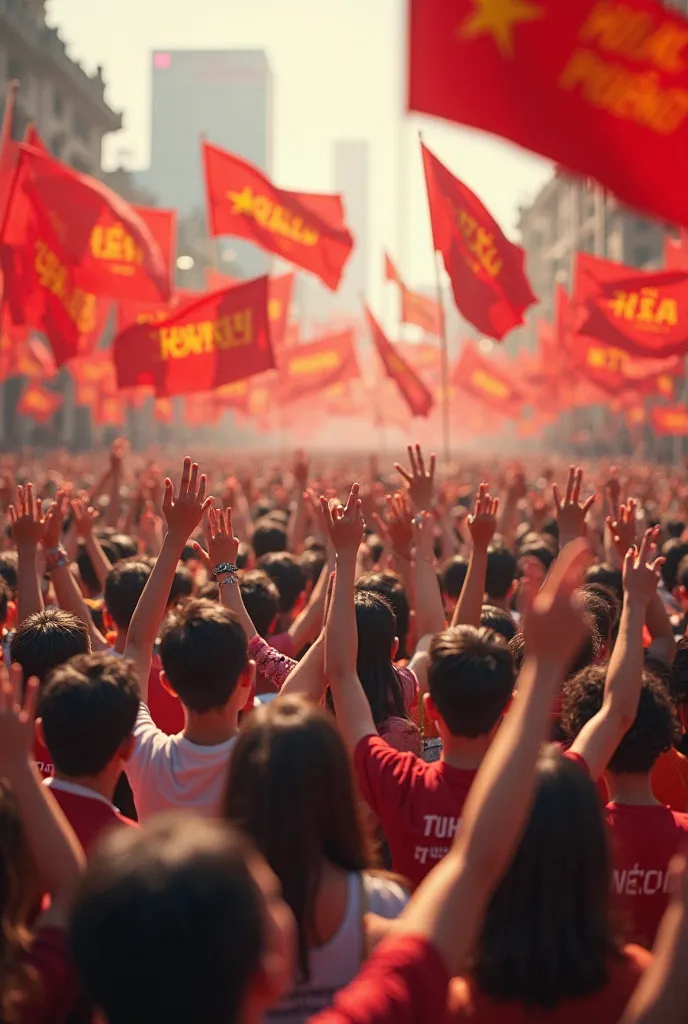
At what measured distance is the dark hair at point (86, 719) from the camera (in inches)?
110

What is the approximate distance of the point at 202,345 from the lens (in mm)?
13000

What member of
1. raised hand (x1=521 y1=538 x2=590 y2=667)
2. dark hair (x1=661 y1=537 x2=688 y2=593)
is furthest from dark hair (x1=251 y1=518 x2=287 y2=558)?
raised hand (x1=521 y1=538 x2=590 y2=667)

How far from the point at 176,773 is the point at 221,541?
5.28ft

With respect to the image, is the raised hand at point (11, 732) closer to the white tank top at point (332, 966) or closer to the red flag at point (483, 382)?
the white tank top at point (332, 966)

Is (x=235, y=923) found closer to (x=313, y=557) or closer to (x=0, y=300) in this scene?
(x=313, y=557)

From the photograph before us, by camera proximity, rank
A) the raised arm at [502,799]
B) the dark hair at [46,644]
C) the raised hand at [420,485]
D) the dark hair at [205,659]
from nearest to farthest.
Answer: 1. the raised arm at [502,799]
2. the dark hair at [205,659]
3. the dark hair at [46,644]
4. the raised hand at [420,485]

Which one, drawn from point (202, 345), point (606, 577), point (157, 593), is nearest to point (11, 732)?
point (157, 593)

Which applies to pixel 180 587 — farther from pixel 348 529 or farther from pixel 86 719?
pixel 86 719

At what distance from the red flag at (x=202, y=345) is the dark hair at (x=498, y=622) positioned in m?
7.85

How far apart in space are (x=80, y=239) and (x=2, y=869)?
439 inches

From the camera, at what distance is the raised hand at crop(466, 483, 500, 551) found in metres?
4.98

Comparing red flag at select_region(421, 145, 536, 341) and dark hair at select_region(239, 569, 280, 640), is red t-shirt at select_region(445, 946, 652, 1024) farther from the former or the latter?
red flag at select_region(421, 145, 536, 341)

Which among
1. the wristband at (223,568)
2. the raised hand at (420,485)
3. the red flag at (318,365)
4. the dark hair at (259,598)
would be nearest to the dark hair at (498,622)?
the raised hand at (420,485)

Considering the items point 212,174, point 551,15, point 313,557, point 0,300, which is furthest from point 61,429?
point 551,15
